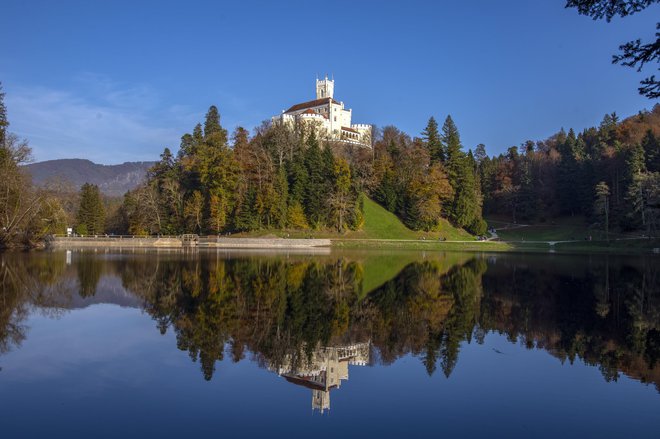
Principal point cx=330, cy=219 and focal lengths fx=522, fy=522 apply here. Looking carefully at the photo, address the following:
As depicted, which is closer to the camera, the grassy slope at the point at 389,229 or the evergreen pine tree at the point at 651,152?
the grassy slope at the point at 389,229

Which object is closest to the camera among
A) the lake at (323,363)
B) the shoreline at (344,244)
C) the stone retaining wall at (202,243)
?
the lake at (323,363)

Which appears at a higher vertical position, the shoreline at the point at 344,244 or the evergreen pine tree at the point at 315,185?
the evergreen pine tree at the point at 315,185

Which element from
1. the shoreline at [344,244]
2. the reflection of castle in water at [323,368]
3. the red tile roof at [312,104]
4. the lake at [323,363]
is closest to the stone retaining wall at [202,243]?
the shoreline at [344,244]

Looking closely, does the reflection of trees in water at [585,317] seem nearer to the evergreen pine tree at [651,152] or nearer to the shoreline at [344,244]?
the shoreline at [344,244]

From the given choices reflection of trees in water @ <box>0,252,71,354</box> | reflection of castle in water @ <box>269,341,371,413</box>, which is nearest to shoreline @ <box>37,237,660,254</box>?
reflection of trees in water @ <box>0,252,71,354</box>

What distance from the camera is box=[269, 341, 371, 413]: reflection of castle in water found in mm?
9484

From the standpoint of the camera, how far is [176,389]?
30.8ft

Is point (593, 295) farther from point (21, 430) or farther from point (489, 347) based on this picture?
point (21, 430)

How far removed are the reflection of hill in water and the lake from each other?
0.28ft

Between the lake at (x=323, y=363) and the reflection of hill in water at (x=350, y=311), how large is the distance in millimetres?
85

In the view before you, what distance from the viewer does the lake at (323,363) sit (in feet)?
26.4

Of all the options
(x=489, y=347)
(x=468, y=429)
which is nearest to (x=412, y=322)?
(x=489, y=347)

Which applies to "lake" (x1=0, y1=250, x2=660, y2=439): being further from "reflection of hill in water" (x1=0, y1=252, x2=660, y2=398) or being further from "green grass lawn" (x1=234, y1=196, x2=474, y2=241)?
"green grass lawn" (x1=234, y1=196, x2=474, y2=241)

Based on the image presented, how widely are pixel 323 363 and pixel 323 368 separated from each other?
11.4 inches
